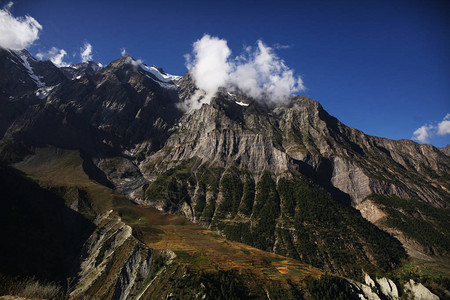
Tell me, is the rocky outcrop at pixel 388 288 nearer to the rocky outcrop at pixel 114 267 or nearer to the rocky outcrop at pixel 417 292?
the rocky outcrop at pixel 417 292

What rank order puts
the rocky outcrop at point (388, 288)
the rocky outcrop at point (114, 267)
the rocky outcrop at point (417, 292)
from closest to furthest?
the rocky outcrop at point (417, 292)
the rocky outcrop at point (388, 288)
the rocky outcrop at point (114, 267)

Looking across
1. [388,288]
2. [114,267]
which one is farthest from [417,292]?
[114,267]

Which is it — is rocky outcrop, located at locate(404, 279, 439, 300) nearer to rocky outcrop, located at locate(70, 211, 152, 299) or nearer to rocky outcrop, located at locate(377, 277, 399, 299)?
rocky outcrop, located at locate(377, 277, 399, 299)

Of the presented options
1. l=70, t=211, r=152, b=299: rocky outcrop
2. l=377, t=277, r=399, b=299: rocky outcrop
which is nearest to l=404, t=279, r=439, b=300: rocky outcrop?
l=377, t=277, r=399, b=299: rocky outcrop

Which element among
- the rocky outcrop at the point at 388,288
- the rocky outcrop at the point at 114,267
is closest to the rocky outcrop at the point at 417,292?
the rocky outcrop at the point at 388,288

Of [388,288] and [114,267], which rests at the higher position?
[388,288]

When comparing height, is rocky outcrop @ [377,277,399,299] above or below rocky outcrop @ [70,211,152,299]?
above

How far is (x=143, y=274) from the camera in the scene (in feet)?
292

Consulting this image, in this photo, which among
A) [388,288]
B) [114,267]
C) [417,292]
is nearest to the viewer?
[417,292]

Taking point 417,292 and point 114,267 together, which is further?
point 114,267

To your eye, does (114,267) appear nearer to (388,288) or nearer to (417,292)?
(388,288)

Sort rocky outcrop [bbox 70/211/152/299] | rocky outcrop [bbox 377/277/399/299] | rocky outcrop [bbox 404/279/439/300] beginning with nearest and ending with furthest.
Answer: rocky outcrop [bbox 404/279/439/300], rocky outcrop [bbox 377/277/399/299], rocky outcrop [bbox 70/211/152/299]

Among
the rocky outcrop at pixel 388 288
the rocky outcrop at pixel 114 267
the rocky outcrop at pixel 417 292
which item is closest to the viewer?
the rocky outcrop at pixel 417 292

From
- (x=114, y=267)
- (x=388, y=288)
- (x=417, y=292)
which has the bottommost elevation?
(x=114, y=267)
